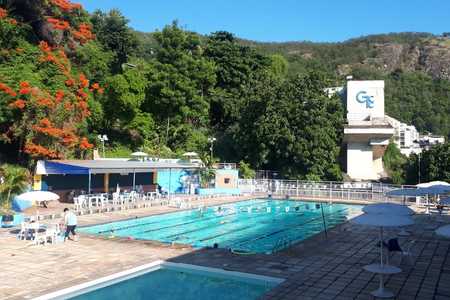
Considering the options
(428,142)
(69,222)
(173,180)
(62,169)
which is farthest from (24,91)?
(428,142)

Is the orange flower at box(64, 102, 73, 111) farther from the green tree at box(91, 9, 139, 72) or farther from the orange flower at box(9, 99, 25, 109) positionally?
the green tree at box(91, 9, 139, 72)

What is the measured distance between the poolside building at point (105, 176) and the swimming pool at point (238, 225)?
3.90m

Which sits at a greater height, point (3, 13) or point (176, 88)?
point (3, 13)

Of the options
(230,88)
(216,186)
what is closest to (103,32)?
(230,88)

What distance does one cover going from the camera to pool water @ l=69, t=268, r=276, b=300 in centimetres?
941

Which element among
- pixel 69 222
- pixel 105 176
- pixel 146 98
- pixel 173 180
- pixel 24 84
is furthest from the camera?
pixel 146 98

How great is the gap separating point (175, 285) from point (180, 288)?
237mm

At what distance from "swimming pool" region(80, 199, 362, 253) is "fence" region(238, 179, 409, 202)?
2283mm

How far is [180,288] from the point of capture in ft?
32.7

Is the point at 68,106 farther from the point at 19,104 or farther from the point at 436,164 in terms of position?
the point at 436,164

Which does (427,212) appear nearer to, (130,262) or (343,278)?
(343,278)

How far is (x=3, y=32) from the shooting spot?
94.3 ft

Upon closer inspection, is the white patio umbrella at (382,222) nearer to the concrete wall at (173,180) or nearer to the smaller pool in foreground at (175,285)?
the smaller pool in foreground at (175,285)

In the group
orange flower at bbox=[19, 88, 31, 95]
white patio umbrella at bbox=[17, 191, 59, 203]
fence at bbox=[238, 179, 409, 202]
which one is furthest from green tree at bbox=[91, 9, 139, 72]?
white patio umbrella at bbox=[17, 191, 59, 203]
